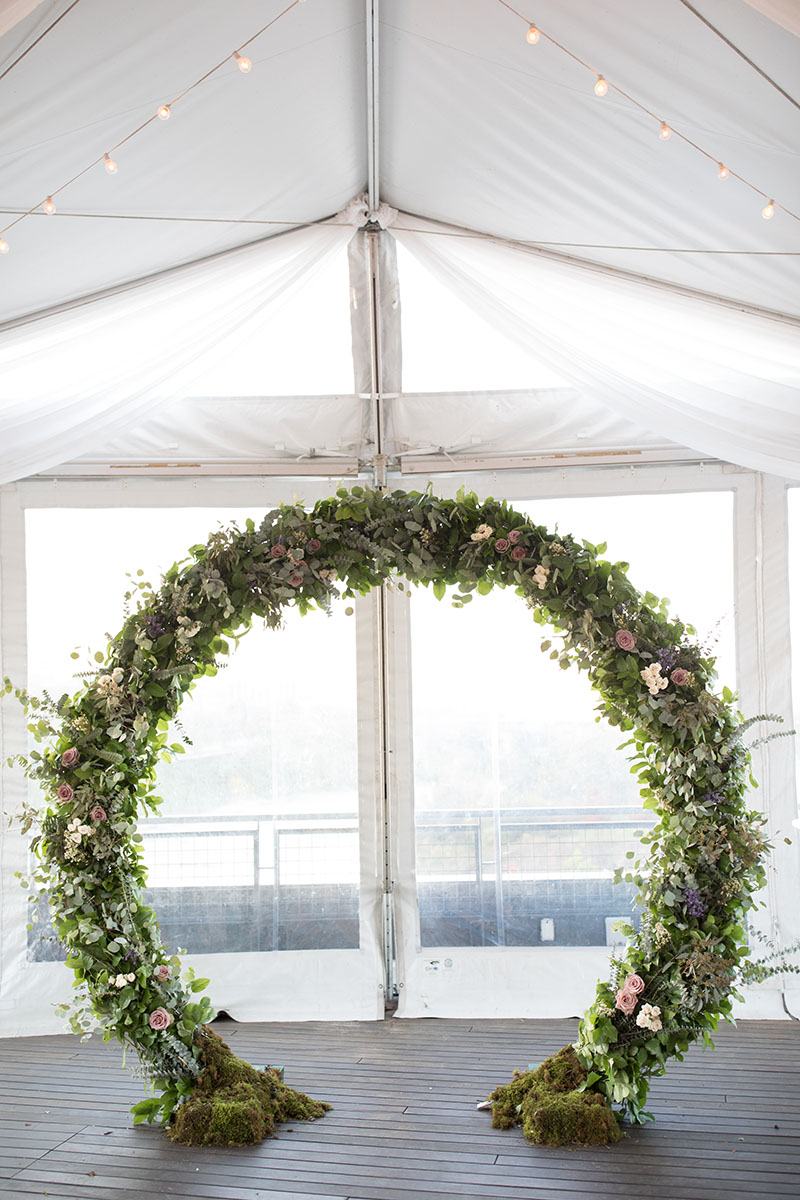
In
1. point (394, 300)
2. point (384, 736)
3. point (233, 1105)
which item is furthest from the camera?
point (384, 736)

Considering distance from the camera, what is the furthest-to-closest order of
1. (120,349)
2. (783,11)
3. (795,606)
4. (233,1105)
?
1. (795,606)
2. (120,349)
3. (233,1105)
4. (783,11)

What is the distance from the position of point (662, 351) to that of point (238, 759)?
2.97 metres

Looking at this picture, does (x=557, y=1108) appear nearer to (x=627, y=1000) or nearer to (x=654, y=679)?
(x=627, y=1000)

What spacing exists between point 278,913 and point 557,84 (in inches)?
159

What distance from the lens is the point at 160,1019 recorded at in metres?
3.67

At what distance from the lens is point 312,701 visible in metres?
5.52

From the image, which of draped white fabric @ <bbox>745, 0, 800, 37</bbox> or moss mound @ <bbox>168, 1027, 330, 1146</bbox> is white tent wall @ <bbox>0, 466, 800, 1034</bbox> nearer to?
moss mound @ <bbox>168, 1027, 330, 1146</bbox>

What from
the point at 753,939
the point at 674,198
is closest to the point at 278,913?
the point at 753,939

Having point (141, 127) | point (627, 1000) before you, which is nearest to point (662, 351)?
point (141, 127)

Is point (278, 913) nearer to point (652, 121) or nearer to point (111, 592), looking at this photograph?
point (111, 592)

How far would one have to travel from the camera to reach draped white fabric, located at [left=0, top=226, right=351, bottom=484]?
380cm

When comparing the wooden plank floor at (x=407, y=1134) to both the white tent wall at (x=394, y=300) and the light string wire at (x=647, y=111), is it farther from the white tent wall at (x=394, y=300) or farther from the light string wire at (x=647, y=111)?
the light string wire at (x=647, y=111)

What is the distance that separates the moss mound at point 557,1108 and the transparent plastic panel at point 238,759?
160 cm

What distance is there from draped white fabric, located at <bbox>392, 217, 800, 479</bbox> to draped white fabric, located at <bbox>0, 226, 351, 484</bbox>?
796 millimetres
